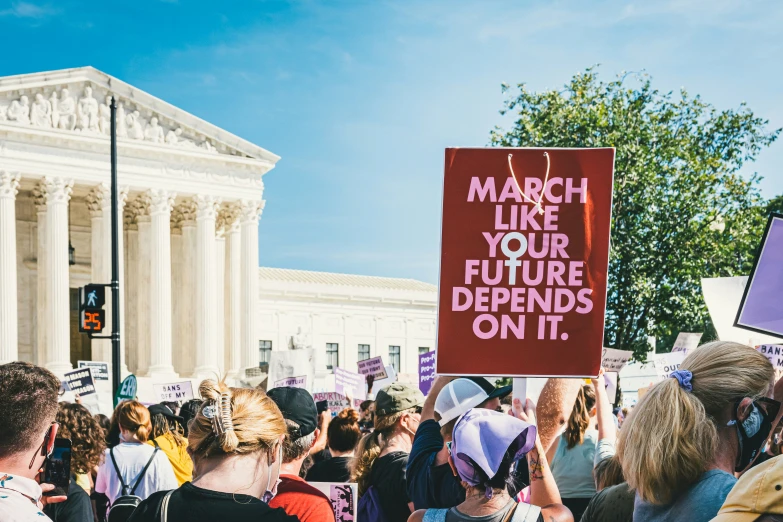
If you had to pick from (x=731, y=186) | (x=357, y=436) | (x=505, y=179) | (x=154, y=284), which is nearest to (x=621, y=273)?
(x=731, y=186)

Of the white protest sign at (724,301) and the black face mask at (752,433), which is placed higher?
the black face mask at (752,433)

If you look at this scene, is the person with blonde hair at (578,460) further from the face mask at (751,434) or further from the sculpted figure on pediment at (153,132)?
the sculpted figure on pediment at (153,132)

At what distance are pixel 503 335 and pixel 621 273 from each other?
2905 cm

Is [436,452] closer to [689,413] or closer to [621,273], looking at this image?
[689,413]

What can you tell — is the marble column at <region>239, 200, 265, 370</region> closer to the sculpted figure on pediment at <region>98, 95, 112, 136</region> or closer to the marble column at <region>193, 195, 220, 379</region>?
the marble column at <region>193, 195, 220, 379</region>

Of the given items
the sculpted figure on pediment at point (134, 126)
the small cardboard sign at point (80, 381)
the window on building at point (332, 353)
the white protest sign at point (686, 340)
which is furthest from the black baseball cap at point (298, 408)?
the window on building at point (332, 353)

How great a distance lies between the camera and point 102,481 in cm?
694

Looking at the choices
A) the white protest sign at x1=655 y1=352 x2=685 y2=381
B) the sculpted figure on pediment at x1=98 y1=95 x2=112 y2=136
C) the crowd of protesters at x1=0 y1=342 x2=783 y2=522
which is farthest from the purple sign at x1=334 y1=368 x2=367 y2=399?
the sculpted figure on pediment at x1=98 y1=95 x2=112 y2=136

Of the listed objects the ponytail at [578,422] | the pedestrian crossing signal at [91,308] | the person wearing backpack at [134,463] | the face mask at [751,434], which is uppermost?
the face mask at [751,434]

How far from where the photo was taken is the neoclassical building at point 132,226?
42.6 metres

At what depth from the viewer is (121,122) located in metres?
45.0

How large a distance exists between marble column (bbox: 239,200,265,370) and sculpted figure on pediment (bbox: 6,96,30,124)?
10.5m

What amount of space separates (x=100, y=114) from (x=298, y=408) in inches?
1680

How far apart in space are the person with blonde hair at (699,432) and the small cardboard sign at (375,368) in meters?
15.9
